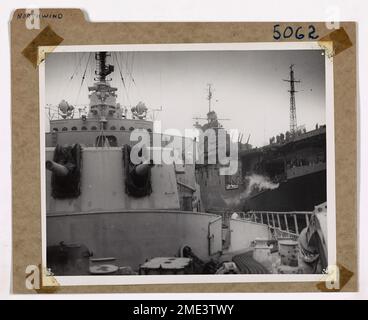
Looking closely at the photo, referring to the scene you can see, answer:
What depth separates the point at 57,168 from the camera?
98.7 inches

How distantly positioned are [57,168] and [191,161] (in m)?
0.63

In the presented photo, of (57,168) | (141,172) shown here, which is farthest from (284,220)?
(57,168)

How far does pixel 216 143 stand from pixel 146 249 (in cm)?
60

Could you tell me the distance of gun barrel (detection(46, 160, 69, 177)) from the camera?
2504mm

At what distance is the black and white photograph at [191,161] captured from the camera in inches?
98.3

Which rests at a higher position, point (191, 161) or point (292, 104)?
point (292, 104)

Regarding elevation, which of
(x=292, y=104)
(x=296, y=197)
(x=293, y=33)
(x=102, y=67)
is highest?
(x=293, y=33)

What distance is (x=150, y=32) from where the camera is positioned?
97.7 inches

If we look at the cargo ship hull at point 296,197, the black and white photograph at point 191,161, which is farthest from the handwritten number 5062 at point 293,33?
the cargo ship hull at point 296,197

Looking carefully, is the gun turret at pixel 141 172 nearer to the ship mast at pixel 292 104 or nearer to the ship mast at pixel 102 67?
the ship mast at pixel 102 67

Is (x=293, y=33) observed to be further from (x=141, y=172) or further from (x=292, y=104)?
(x=141, y=172)

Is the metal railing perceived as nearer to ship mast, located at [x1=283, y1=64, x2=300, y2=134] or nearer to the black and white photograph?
the black and white photograph

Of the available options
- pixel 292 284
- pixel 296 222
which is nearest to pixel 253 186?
pixel 296 222

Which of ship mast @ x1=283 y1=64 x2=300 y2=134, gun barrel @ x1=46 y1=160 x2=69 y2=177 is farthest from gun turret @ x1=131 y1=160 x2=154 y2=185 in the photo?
ship mast @ x1=283 y1=64 x2=300 y2=134
